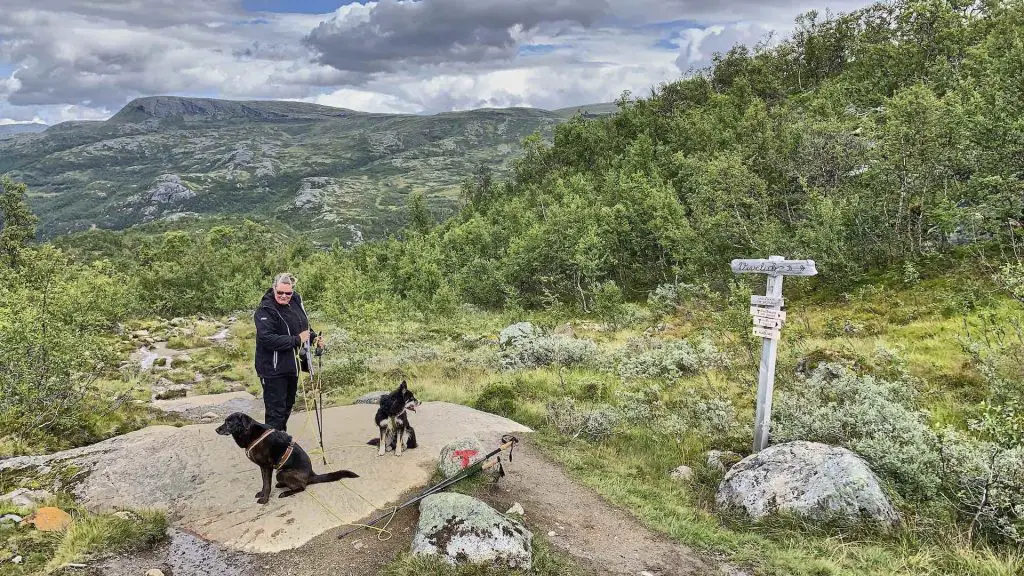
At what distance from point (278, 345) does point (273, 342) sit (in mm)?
85

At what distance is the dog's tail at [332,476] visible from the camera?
739cm

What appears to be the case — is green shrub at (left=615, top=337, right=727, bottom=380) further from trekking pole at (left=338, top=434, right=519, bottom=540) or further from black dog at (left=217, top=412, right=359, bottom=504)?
black dog at (left=217, top=412, right=359, bottom=504)

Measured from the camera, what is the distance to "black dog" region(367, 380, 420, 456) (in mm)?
8648

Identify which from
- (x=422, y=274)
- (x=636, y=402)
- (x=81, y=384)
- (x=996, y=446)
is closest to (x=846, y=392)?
(x=996, y=446)

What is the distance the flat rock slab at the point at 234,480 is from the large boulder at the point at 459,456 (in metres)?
0.30

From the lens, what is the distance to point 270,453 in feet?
23.2

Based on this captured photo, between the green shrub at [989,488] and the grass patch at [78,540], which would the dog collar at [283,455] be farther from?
the green shrub at [989,488]

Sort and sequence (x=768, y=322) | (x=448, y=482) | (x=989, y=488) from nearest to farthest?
(x=989, y=488) → (x=448, y=482) → (x=768, y=322)

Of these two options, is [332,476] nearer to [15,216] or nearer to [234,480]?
[234,480]

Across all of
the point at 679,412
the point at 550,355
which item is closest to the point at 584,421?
the point at 679,412

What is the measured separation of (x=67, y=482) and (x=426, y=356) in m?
13.6

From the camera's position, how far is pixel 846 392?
9.74 meters

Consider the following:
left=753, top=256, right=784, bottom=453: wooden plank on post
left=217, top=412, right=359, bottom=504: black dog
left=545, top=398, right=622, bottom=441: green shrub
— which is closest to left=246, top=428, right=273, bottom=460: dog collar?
left=217, top=412, right=359, bottom=504: black dog

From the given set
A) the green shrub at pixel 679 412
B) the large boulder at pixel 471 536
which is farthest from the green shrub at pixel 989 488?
the large boulder at pixel 471 536
